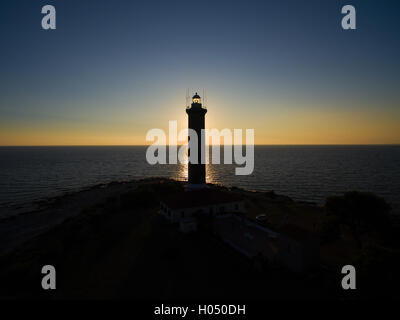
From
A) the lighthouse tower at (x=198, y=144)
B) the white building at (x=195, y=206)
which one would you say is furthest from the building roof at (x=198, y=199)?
the lighthouse tower at (x=198, y=144)

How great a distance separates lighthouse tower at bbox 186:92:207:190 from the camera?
25.1 m

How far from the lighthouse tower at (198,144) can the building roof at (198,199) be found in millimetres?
2132

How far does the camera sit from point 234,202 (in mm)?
23172

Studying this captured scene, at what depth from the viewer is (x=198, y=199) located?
2223 cm

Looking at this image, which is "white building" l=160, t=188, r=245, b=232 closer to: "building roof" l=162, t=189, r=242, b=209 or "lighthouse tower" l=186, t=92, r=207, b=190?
"building roof" l=162, t=189, r=242, b=209

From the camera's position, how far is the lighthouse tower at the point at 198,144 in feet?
82.4

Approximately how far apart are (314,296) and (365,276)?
9.73ft

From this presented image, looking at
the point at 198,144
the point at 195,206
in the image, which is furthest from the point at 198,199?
the point at 198,144

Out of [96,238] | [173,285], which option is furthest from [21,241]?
[173,285]

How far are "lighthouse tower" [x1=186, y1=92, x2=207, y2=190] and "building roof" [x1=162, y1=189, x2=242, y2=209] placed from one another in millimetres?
2132

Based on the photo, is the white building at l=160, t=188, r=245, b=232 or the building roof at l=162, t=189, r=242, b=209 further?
the building roof at l=162, t=189, r=242, b=209

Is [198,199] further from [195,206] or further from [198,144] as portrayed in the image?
[198,144]

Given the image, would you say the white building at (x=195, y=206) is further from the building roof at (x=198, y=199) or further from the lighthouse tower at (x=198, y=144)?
the lighthouse tower at (x=198, y=144)

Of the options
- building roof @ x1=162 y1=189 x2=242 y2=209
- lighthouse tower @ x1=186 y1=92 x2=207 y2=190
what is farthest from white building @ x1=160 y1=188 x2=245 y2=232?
lighthouse tower @ x1=186 y1=92 x2=207 y2=190
